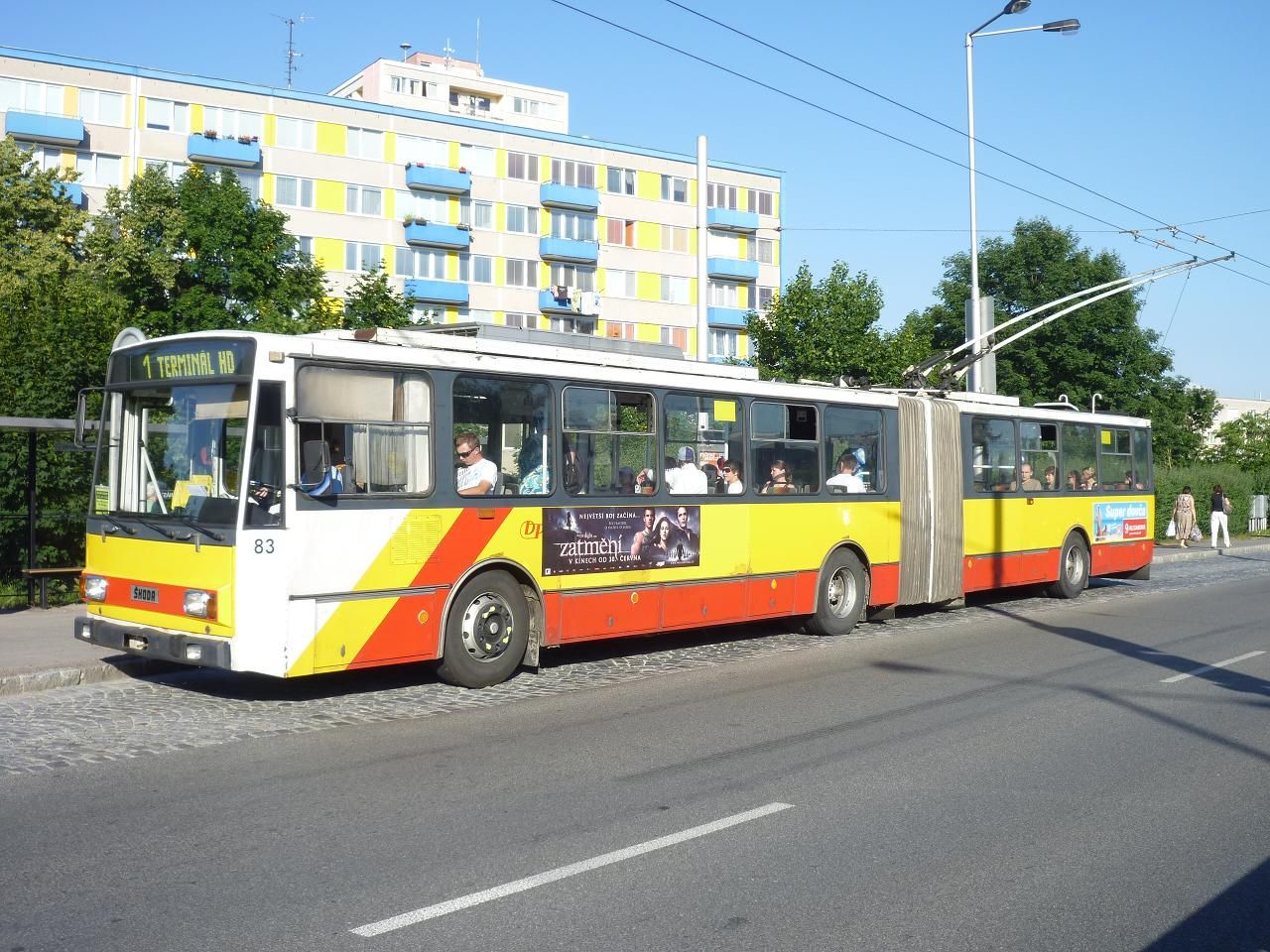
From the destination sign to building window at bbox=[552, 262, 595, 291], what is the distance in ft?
194

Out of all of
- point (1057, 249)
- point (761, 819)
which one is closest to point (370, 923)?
point (761, 819)

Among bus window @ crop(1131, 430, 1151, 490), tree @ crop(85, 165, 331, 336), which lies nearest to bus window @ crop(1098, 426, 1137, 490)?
bus window @ crop(1131, 430, 1151, 490)

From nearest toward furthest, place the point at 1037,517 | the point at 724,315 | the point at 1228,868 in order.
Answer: the point at 1228,868
the point at 1037,517
the point at 724,315

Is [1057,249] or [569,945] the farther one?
[1057,249]

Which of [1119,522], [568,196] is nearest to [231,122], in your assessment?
[568,196]

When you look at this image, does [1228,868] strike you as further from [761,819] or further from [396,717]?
[396,717]

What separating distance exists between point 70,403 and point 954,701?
11920mm

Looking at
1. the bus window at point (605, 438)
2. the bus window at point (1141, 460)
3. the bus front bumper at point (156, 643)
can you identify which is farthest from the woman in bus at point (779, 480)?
the bus window at point (1141, 460)

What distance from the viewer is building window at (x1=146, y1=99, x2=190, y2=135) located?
186ft

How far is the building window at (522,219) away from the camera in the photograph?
222 ft

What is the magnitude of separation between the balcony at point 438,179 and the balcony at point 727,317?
1649 centimetres

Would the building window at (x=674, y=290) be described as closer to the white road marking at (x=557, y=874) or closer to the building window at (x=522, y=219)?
the building window at (x=522, y=219)

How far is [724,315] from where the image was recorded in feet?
247

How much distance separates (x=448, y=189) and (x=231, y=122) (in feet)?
35.6
